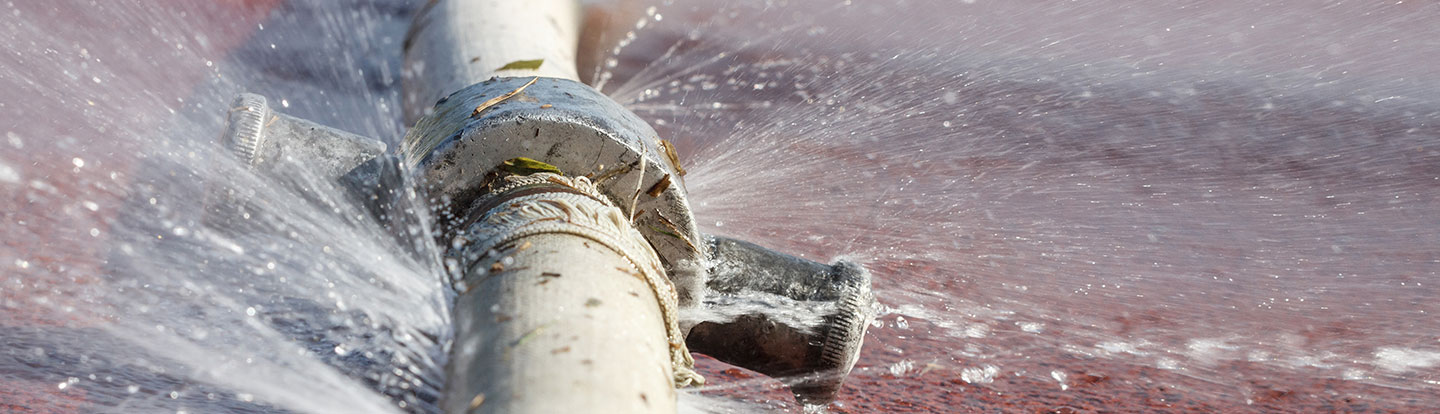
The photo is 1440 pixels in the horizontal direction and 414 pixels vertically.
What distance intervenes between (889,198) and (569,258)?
239 centimetres

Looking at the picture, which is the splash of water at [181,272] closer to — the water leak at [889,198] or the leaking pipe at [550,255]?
the water leak at [889,198]

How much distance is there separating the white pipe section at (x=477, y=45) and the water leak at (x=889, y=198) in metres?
0.49

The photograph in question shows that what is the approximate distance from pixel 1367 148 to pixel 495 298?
4158mm

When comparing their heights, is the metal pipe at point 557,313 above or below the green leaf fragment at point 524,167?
below

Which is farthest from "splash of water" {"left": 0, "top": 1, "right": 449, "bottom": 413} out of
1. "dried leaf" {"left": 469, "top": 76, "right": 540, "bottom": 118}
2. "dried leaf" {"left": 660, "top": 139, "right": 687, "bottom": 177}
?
"dried leaf" {"left": 660, "top": 139, "right": 687, "bottom": 177}

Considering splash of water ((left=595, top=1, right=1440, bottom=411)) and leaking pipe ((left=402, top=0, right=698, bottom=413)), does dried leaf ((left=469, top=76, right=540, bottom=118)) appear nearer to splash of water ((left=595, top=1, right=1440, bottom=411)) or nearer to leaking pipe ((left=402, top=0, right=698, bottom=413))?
leaking pipe ((left=402, top=0, right=698, bottom=413))

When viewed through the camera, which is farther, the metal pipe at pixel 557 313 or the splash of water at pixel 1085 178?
the splash of water at pixel 1085 178

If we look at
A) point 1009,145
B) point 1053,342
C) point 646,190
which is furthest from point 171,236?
point 1009,145

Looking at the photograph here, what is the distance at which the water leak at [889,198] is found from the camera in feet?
7.62

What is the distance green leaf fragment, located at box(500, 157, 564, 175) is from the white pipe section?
34.5 inches

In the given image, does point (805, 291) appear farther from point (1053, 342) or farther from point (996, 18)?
point (996, 18)

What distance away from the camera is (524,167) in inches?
82.0

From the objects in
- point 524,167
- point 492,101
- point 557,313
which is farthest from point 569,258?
point 492,101

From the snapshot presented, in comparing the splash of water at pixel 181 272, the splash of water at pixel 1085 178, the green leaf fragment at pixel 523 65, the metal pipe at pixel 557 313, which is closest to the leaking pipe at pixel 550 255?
the metal pipe at pixel 557 313
